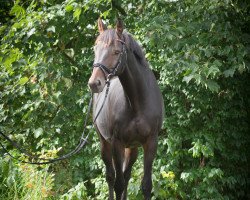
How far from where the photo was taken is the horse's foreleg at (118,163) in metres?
3.86

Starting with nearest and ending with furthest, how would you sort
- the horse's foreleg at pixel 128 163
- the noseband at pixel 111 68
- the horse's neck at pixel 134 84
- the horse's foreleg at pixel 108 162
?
the noseband at pixel 111 68 → the horse's neck at pixel 134 84 → the horse's foreleg at pixel 128 163 → the horse's foreleg at pixel 108 162

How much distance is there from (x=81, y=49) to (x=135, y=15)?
932 millimetres

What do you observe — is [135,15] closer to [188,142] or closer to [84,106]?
[84,106]

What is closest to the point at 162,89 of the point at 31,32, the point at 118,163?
the point at 31,32

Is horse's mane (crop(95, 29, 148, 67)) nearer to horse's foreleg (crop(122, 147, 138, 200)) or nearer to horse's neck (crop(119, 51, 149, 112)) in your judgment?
horse's neck (crop(119, 51, 149, 112))

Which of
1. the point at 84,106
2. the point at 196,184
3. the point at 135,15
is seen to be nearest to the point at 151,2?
the point at 135,15

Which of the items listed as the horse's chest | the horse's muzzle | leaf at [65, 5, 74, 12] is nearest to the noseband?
the horse's muzzle

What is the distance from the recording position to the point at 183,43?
18.3 ft

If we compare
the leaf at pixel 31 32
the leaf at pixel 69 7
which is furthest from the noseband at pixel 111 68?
the leaf at pixel 31 32

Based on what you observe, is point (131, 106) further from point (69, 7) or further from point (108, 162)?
point (69, 7)

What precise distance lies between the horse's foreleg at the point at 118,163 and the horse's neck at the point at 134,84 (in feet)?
1.04

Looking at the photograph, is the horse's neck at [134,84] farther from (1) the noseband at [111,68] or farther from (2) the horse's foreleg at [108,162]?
(2) the horse's foreleg at [108,162]

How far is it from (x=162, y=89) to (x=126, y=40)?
337 centimetres

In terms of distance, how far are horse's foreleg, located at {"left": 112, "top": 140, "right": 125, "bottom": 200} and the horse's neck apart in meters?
0.32
